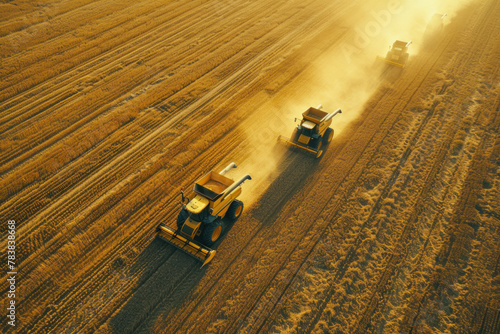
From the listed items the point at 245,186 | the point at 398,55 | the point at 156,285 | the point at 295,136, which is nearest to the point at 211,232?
the point at 156,285

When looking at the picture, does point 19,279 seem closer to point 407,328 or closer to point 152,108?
point 152,108

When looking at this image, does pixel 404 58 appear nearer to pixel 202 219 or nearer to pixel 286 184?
pixel 286 184

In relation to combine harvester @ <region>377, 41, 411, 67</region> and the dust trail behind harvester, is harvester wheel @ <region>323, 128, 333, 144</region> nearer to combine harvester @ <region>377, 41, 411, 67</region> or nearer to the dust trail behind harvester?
the dust trail behind harvester

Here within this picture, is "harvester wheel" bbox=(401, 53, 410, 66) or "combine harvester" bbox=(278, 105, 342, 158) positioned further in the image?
"harvester wheel" bbox=(401, 53, 410, 66)

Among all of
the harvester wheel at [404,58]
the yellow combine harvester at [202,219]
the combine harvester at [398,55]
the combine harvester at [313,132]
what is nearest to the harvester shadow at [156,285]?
the yellow combine harvester at [202,219]

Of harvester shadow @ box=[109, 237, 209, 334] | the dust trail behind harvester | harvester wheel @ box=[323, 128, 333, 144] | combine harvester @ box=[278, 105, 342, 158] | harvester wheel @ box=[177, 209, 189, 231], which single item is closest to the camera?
harvester shadow @ box=[109, 237, 209, 334]

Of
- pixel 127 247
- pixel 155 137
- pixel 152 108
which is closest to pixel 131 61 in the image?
pixel 152 108

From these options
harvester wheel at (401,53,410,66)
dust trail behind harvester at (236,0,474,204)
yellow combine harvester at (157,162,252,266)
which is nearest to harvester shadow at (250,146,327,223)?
dust trail behind harvester at (236,0,474,204)
